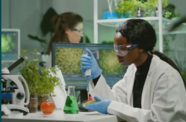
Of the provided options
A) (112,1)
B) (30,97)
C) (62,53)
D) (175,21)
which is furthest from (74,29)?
(30,97)

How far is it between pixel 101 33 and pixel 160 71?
1493 mm

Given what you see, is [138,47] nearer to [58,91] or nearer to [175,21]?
[58,91]

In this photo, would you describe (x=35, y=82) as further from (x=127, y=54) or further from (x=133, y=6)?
(x=133, y=6)

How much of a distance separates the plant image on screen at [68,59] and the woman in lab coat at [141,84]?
0.29 m

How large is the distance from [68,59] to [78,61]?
82mm

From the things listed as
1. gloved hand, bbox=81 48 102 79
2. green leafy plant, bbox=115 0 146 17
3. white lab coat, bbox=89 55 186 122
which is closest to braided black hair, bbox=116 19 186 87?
white lab coat, bbox=89 55 186 122

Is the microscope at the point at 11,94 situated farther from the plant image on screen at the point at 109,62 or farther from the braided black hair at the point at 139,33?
the plant image on screen at the point at 109,62

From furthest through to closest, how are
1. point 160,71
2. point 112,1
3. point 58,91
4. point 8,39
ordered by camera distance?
point 8,39, point 112,1, point 58,91, point 160,71

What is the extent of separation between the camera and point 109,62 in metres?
2.20

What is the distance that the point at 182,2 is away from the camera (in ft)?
12.6

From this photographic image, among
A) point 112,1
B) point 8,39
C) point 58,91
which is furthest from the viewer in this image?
point 8,39

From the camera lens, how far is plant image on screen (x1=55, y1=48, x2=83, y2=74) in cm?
205

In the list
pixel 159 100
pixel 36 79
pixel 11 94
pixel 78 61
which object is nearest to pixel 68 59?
pixel 78 61

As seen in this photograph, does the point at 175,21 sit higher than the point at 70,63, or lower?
higher
